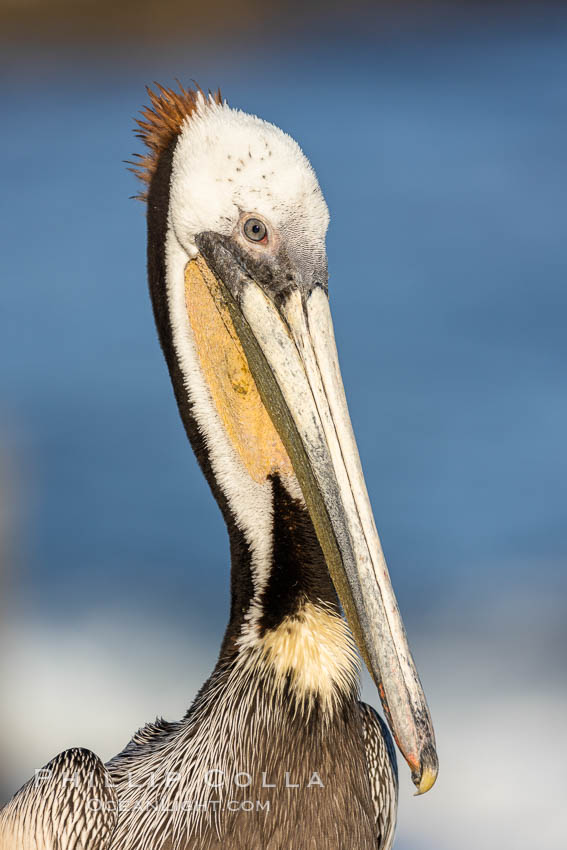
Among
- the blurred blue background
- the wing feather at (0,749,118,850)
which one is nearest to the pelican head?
the wing feather at (0,749,118,850)

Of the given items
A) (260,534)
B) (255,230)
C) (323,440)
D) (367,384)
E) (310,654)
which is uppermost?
(367,384)

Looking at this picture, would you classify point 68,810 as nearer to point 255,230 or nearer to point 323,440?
point 323,440

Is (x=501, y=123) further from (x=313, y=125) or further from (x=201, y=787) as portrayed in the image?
(x=201, y=787)

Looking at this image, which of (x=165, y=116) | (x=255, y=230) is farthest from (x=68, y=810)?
(x=165, y=116)

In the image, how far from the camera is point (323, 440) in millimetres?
1447

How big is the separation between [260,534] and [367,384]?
3.97m

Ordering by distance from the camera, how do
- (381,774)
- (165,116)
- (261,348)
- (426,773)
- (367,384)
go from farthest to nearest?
(367,384), (381,774), (165,116), (261,348), (426,773)

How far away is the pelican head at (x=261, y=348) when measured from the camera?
1.41 metres

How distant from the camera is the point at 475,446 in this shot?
5.14m

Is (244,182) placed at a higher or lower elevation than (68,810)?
higher

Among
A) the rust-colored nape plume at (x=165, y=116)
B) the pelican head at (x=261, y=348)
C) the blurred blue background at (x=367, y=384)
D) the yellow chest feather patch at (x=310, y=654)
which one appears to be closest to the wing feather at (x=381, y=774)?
the yellow chest feather patch at (x=310, y=654)

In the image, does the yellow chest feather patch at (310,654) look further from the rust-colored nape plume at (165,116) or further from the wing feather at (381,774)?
the rust-colored nape plume at (165,116)

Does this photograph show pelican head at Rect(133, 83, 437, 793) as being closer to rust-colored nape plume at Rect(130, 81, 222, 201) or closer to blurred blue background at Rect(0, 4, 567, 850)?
A: rust-colored nape plume at Rect(130, 81, 222, 201)

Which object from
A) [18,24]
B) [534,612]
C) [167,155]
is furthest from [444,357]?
[167,155]
